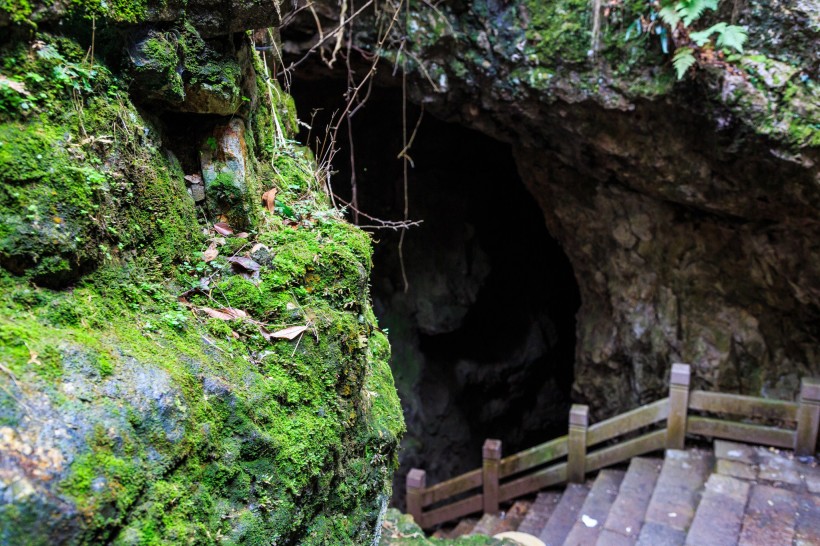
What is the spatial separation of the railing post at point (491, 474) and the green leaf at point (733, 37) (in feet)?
13.3

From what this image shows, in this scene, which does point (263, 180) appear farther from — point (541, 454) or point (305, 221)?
point (541, 454)

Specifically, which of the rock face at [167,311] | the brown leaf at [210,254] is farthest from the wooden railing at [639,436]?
the brown leaf at [210,254]

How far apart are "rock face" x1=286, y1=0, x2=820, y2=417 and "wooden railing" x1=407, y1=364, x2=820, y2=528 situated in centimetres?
64

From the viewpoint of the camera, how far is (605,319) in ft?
22.8

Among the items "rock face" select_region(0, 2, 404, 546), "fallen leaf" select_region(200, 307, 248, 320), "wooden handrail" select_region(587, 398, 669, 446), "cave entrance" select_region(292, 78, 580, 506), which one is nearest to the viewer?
"rock face" select_region(0, 2, 404, 546)

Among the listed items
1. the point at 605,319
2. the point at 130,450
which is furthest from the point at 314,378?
the point at 605,319

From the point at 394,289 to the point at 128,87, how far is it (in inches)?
277

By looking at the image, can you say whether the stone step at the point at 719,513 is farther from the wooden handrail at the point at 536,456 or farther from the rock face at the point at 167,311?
the rock face at the point at 167,311

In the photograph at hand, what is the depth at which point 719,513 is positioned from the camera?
4.24 m

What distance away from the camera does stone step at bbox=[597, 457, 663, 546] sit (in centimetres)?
439

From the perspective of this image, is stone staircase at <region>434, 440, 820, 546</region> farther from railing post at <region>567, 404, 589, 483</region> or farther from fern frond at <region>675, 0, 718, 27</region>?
fern frond at <region>675, 0, 718, 27</region>

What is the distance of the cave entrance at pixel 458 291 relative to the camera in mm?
8516

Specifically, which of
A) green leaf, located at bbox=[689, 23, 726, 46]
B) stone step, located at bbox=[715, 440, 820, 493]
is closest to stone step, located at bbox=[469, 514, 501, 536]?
stone step, located at bbox=[715, 440, 820, 493]

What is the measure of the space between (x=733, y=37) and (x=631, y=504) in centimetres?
376
